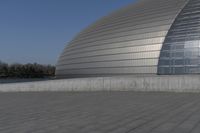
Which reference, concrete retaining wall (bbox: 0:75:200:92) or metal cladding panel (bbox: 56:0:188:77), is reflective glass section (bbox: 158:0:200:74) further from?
concrete retaining wall (bbox: 0:75:200:92)

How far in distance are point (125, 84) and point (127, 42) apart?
8245mm

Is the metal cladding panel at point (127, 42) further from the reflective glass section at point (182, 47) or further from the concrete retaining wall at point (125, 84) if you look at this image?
the concrete retaining wall at point (125, 84)

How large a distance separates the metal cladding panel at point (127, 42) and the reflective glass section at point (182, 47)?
19.7 inches

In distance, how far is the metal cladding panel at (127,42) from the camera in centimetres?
2489

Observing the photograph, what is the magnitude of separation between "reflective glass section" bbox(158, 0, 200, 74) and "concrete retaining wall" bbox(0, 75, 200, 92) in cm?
482

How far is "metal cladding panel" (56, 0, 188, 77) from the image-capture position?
24.9 m

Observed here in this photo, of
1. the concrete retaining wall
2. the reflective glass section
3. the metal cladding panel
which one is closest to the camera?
the concrete retaining wall

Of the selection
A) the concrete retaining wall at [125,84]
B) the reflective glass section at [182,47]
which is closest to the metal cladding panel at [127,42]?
the reflective glass section at [182,47]

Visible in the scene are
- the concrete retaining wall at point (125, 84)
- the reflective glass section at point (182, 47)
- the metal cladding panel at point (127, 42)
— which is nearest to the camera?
the concrete retaining wall at point (125, 84)

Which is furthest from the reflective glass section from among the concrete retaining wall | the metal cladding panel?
the concrete retaining wall

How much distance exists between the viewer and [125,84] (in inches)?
760
